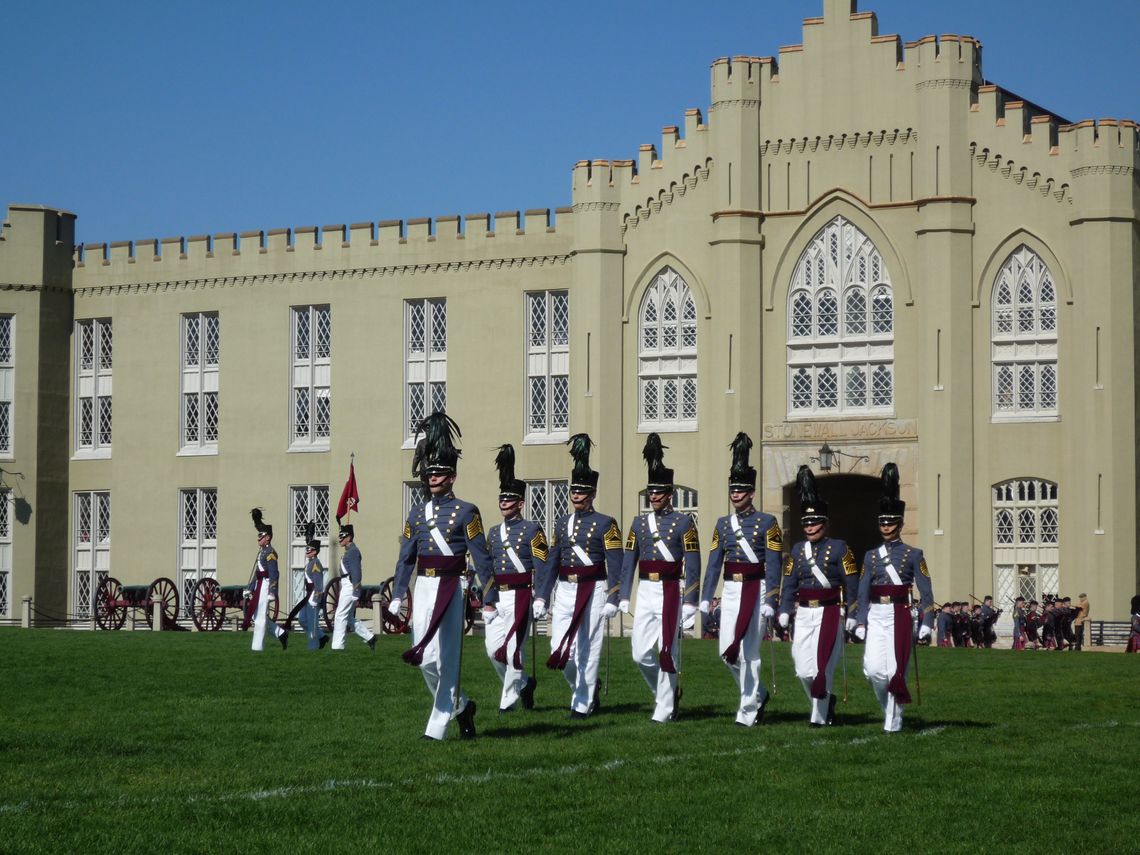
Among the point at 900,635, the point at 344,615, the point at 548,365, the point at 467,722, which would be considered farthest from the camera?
the point at 548,365

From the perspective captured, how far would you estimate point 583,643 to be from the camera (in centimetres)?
1741

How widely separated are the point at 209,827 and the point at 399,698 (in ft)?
28.0

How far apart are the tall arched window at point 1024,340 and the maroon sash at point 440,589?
2512 cm

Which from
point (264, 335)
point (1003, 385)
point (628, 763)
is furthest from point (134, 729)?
point (264, 335)

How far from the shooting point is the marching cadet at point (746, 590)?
54.5ft

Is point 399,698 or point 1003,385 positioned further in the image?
point 1003,385

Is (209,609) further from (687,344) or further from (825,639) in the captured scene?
(825,639)

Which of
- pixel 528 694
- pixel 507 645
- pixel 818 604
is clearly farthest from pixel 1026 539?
pixel 507 645

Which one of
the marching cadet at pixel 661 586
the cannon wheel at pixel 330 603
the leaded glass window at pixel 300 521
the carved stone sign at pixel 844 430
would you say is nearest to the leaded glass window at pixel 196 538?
the leaded glass window at pixel 300 521

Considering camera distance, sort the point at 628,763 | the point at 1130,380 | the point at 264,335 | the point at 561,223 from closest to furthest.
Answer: the point at 628,763 → the point at 1130,380 → the point at 561,223 → the point at 264,335

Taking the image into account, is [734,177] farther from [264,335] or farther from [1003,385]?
[264,335]

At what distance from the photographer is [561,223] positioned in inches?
1681

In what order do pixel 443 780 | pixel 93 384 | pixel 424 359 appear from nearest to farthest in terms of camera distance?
pixel 443 780 → pixel 424 359 → pixel 93 384

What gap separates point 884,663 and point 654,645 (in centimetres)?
230
